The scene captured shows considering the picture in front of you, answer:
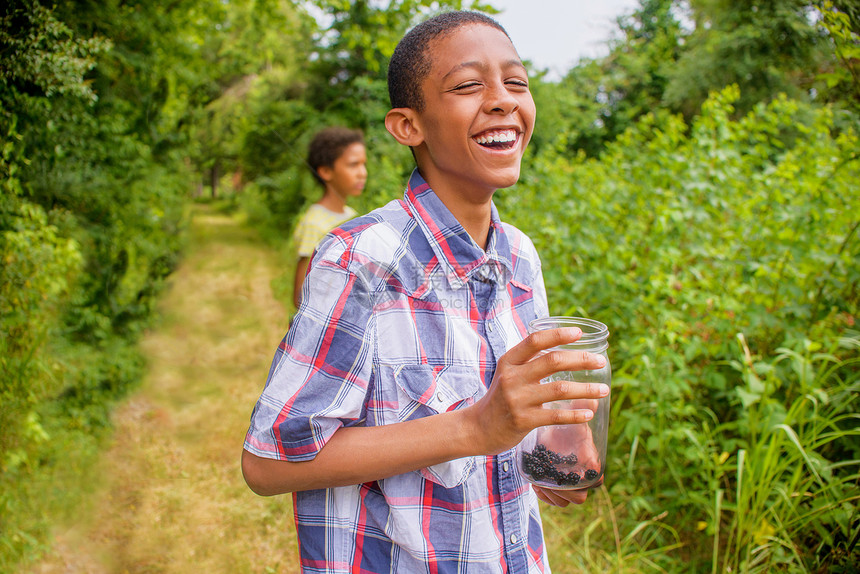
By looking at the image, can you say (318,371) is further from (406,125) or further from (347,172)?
(347,172)

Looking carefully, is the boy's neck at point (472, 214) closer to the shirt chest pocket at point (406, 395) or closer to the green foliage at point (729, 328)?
the shirt chest pocket at point (406, 395)

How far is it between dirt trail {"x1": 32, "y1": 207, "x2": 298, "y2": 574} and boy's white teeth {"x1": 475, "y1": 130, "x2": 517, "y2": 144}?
2425 millimetres

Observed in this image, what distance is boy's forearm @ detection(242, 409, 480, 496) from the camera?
943 mm

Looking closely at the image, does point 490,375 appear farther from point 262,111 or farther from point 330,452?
point 262,111

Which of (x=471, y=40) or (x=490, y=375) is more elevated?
(x=471, y=40)

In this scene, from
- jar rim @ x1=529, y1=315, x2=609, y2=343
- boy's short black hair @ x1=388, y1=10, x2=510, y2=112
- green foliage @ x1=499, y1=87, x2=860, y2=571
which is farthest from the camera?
green foliage @ x1=499, y1=87, x2=860, y2=571

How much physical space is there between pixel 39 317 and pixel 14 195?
23.5 inches

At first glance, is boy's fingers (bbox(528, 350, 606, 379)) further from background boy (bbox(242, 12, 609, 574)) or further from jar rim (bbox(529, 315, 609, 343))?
jar rim (bbox(529, 315, 609, 343))

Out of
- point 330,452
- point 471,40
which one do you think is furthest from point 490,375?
point 471,40

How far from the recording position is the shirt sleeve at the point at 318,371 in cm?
94

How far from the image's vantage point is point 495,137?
1160 millimetres

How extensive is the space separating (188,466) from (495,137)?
11.1 ft

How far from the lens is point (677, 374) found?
8.33 feet

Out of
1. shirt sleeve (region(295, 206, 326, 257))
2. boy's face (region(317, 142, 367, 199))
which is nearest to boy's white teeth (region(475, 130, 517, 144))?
shirt sleeve (region(295, 206, 326, 257))
